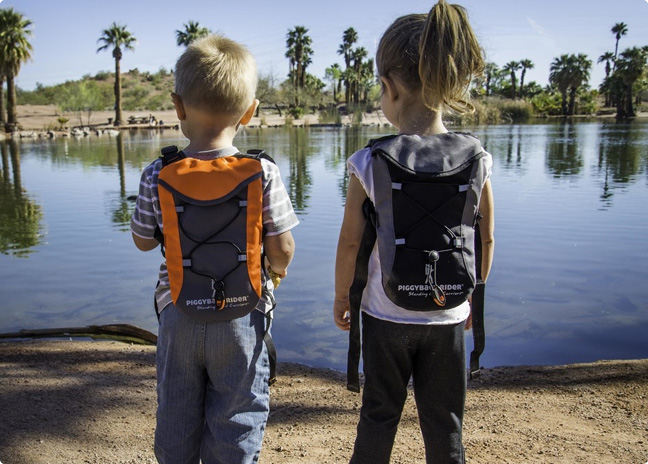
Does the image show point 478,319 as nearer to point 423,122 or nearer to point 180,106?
point 423,122

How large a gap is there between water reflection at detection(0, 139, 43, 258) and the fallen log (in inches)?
134

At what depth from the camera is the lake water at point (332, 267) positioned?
4.96m

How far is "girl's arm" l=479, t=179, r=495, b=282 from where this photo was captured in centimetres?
196

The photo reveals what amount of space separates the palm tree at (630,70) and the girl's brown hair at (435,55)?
71.0 metres

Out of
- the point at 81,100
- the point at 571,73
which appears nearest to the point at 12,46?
the point at 81,100

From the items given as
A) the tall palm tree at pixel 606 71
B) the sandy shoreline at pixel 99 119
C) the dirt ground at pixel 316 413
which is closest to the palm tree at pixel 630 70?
the tall palm tree at pixel 606 71

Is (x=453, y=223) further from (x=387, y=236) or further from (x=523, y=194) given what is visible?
(x=523, y=194)

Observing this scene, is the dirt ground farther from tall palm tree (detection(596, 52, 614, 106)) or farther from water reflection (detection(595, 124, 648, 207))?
tall palm tree (detection(596, 52, 614, 106))

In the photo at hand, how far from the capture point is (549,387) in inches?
142

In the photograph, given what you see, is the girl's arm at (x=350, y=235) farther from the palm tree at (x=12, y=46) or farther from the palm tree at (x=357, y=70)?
the palm tree at (x=357, y=70)

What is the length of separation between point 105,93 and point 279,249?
255 ft

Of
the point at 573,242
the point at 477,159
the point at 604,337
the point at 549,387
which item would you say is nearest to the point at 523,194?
the point at 573,242

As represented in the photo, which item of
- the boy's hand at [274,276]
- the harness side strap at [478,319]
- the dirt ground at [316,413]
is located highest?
→ the boy's hand at [274,276]

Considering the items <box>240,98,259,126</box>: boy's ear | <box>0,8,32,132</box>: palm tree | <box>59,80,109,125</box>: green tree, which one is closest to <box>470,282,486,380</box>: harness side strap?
<box>240,98,259,126</box>: boy's ear
